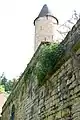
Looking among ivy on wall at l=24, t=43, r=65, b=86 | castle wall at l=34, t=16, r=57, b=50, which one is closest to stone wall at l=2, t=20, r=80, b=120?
ivy on wall at l=24, t=43, r=65, b=86

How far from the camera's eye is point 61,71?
5465mm

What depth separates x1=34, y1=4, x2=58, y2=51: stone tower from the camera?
58.6ft

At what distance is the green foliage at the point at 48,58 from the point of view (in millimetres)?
6055

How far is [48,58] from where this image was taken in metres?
6.32

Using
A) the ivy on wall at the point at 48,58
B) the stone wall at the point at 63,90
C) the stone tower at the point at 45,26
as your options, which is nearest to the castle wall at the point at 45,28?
the stone tower at the point at 45,26

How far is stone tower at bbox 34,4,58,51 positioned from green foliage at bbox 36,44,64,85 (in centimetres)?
1054

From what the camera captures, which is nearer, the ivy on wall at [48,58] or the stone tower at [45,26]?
the ivy on wall at [48,58]

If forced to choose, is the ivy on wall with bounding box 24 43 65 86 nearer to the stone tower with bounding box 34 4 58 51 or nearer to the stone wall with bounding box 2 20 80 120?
the stone wall with bounding box 2 20 80 120

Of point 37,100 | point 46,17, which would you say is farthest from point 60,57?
point 46,17

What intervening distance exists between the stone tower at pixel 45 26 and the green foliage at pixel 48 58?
415 inches

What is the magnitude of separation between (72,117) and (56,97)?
0.97 m

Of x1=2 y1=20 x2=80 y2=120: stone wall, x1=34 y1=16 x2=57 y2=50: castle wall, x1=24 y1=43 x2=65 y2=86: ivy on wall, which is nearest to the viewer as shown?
x1=2 y1=20 x2=80 y2=120: stone wall

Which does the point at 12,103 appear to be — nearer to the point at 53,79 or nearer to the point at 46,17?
the point at 53,79

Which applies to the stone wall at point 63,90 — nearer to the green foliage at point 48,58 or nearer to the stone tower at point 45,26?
the green foliage at point 48,58
